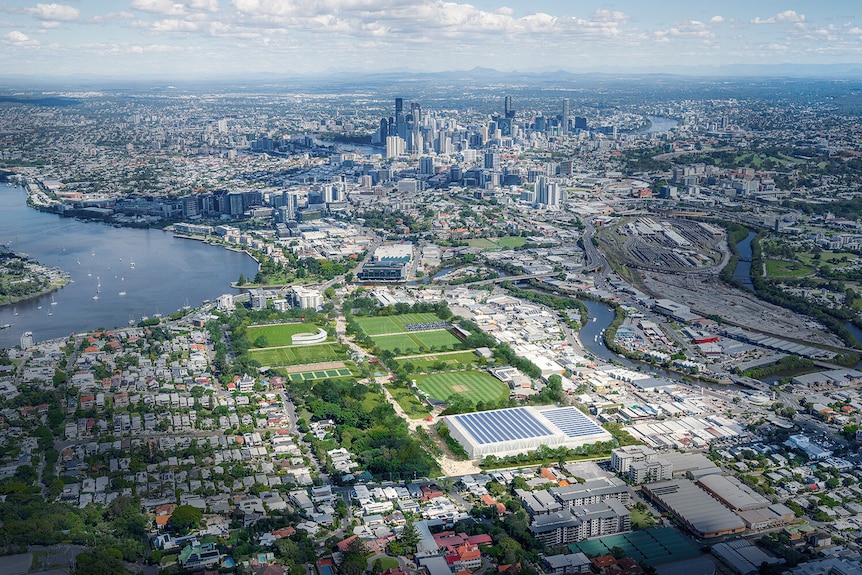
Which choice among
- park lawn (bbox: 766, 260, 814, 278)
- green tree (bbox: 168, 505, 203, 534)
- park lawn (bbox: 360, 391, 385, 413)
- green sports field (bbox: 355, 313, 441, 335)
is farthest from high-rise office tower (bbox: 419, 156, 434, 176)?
green tree (bbox: 168, 505, 203, 534)

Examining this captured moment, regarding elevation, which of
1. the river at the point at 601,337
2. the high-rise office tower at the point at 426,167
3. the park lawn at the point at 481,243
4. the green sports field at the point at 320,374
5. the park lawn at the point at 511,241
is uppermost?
the high-rise office tower at the point at 426,167

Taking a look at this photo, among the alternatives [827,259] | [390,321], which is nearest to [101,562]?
[390,321]

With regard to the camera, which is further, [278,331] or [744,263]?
[744,263]

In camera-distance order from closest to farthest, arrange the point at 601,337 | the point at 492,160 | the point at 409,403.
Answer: the point at 409,403 < the point at 601,337 < the point at 492,160

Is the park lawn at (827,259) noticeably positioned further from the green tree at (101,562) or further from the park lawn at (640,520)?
the green tree at (101,562)

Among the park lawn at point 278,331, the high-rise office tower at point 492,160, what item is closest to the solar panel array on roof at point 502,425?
the park lawn at point 278,331

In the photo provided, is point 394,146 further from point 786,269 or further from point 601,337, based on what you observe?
point 601,337
